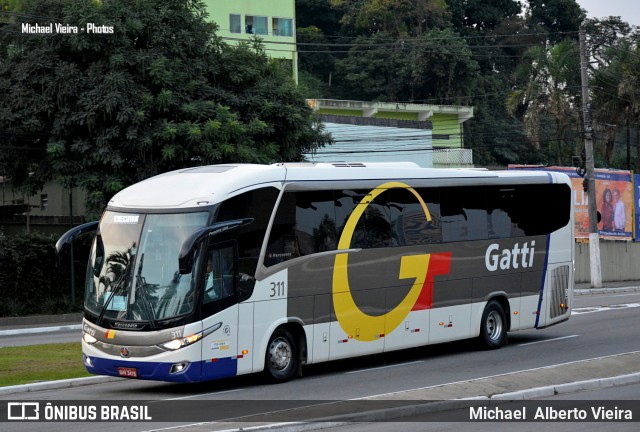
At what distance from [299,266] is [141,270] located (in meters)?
2.74

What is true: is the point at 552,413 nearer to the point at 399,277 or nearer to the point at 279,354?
the point at 279,354

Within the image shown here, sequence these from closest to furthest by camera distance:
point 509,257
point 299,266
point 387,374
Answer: point 299,266
point 387,374
point 509,257

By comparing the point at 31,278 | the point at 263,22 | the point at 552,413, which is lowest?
the point at 31,278

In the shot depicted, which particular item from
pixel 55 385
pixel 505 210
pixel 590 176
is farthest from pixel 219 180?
pixel 590 176

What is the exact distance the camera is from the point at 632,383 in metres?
15.5

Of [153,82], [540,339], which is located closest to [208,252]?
[540,339]

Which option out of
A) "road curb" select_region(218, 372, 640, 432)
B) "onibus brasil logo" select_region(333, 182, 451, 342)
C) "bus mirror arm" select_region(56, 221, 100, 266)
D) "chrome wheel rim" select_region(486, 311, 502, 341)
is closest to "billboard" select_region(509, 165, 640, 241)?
"chrome wheel rim" select_region(486, 311, 502, 341)

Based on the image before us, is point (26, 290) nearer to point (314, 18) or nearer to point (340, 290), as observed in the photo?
point (340, 290)

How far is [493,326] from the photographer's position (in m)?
20.6

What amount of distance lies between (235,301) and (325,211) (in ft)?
8.42

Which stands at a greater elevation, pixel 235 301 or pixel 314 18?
pixel 314 18

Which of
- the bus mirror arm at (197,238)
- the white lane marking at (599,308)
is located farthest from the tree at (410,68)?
the bus mirror arm at (197,238)

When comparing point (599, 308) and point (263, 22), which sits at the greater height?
point (263, 22)

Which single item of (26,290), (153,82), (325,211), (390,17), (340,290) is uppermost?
(390,17)
